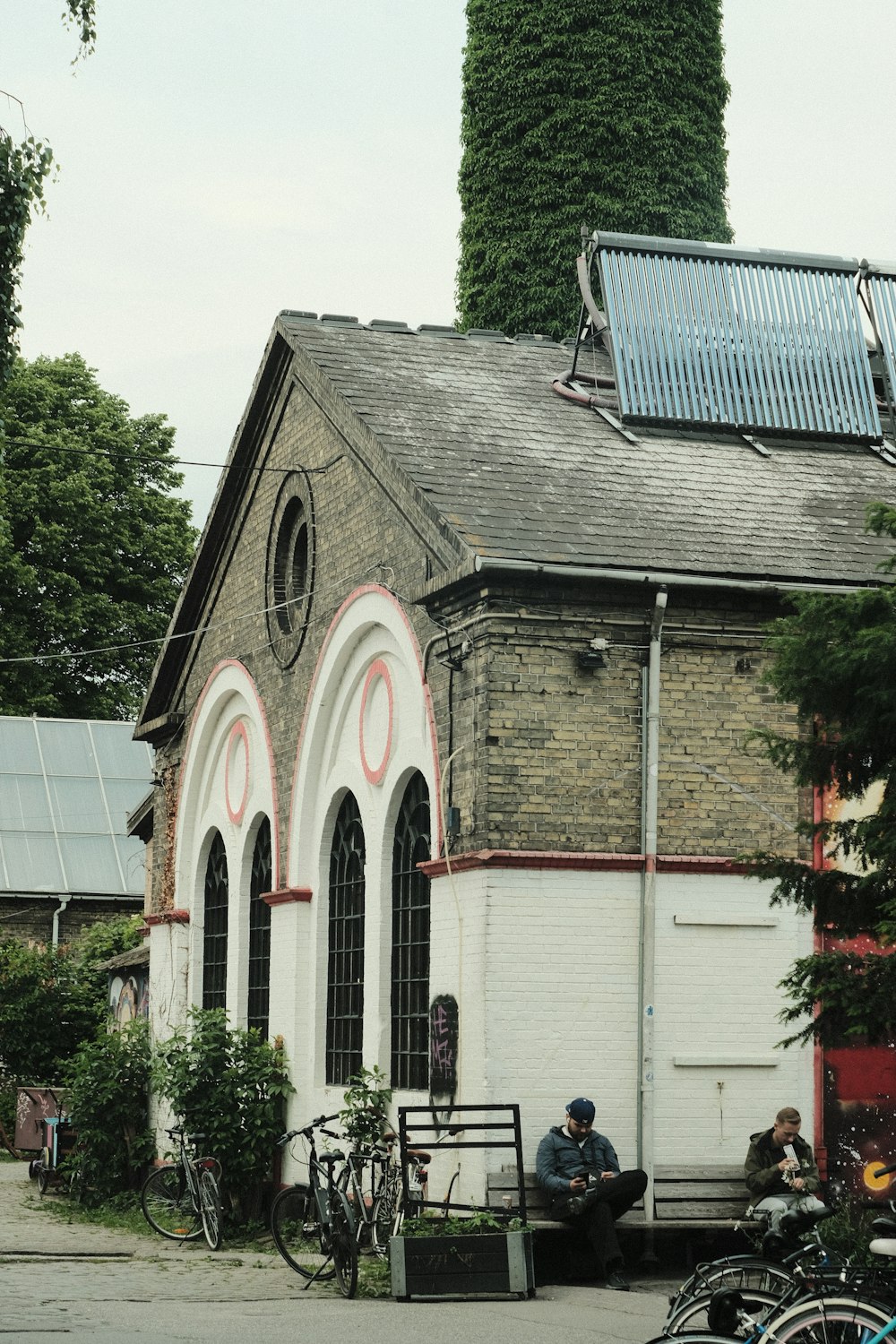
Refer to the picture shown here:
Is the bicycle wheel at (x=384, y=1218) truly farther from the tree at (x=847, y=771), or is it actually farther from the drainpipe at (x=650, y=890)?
the tree at (x=847, y=771)

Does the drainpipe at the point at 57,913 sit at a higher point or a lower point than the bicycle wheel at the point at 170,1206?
higher

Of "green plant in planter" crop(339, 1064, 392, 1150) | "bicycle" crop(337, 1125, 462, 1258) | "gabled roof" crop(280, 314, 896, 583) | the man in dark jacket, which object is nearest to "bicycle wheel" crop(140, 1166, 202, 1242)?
"green plant in planter" crop(339, 1064, 392, 1150)

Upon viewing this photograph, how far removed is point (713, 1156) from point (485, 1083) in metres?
1.79

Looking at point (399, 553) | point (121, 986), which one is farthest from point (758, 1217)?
point (121, 986)

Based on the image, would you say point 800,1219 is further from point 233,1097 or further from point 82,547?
point 82,547

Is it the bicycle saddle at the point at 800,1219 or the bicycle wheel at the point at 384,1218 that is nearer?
the bicycle saddle at the point at 800,1219

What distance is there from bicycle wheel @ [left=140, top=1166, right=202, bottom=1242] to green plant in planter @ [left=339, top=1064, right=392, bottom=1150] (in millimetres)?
2910

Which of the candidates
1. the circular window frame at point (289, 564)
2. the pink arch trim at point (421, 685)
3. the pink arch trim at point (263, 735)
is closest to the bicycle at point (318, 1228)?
the pink arch trim at point (421, 685)

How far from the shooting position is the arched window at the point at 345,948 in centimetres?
1733

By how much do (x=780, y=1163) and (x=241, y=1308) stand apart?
3803 mm

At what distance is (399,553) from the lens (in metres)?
16.3

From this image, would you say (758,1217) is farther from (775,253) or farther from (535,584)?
(775,253)

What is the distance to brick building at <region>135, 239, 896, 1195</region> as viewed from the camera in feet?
46.3

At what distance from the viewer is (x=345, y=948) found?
1772 centimetres
